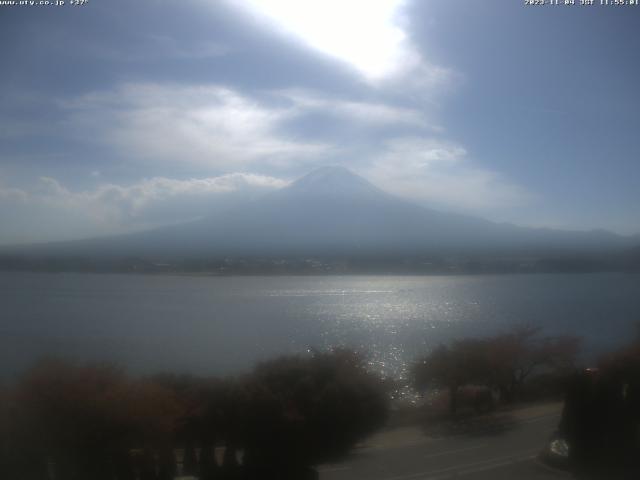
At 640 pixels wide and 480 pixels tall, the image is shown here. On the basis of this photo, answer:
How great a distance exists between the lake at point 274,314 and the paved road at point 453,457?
74cm

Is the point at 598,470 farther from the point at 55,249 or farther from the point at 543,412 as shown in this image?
the point at 55,249

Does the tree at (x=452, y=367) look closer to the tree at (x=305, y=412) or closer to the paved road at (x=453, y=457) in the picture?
the paved road at (x=453, y=457)

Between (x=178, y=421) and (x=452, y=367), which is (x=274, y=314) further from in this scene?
(x=178, y=421)

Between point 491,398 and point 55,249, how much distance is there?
509cm

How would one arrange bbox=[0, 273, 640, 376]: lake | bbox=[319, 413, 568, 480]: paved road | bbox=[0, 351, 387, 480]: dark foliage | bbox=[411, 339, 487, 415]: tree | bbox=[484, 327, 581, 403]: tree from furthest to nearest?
bbox=[484, 327, 581, 403]: tree, bbox=[411, 339, 487, 415]: tree, bbox=[0, 273, 640, 376]: lake, bbox=[319, 413, 568, 480]: paved road, bbox=[0, 351, 387, 480]: dark foliage

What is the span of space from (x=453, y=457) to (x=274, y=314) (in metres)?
2.60

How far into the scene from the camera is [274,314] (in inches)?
230

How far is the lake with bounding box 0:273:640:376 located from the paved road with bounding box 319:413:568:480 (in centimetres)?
74

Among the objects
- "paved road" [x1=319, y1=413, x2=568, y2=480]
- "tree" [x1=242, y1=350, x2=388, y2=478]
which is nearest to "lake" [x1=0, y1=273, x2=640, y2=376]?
"tree" [x1=242, y1=350, x2=388, y2=478]

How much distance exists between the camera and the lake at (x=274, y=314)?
439cm

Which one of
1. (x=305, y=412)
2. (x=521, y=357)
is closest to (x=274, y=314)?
(x=305, y=412)

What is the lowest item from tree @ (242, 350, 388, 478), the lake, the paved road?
the paved road

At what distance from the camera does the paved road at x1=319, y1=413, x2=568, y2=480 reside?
357cm

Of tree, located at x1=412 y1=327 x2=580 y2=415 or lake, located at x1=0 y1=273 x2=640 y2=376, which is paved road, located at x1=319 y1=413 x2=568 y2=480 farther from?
lake, located at x1=0 y1=273 x2=640 y2=376
